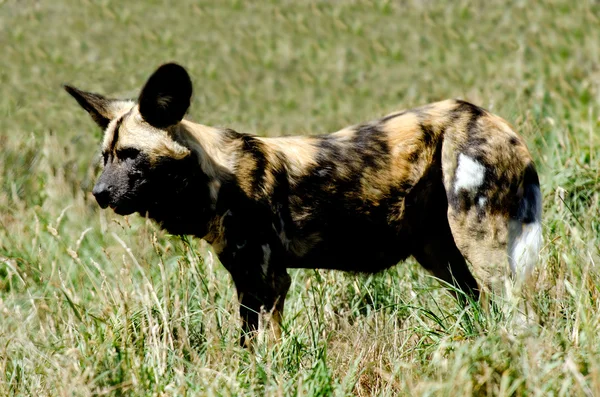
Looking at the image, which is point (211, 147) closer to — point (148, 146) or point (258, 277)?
point (148, 146)

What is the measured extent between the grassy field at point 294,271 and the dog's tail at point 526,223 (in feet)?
0.33

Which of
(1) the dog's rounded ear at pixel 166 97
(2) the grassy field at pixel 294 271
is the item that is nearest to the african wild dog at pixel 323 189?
(1) the dog's rounded ear at pixel 166 97

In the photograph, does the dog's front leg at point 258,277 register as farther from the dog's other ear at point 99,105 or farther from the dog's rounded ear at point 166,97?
the dog's other ear at point 99,105

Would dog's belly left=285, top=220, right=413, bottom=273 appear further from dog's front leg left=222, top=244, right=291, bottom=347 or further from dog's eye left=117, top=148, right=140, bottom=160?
dog's eye left=117, top=148, right=140, bottom=160

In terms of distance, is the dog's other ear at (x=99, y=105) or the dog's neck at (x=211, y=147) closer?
the dog's neck at (x=211, y=147)

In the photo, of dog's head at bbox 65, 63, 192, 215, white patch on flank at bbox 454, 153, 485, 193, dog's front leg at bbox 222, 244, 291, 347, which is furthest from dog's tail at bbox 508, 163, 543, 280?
dog's head at bbox 65, 63, 192, 215

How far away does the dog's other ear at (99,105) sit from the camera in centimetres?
372

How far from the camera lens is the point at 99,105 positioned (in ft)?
12.4

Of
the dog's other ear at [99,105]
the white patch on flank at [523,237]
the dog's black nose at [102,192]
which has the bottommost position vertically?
the white patch on flank at [523,237]

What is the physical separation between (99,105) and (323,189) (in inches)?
41.5

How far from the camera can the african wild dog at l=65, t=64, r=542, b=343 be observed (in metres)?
3.50

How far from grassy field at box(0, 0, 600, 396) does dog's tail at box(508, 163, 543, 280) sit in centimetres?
10

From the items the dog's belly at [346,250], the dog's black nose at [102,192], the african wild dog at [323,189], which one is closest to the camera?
the dog's black nose at [102,192]

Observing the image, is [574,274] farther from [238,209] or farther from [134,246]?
[134,246]
